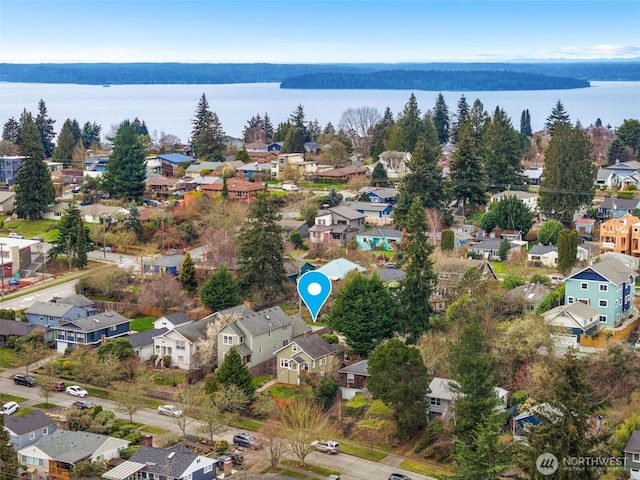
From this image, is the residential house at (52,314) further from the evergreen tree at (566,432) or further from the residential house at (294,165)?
the residential house at (294,165)

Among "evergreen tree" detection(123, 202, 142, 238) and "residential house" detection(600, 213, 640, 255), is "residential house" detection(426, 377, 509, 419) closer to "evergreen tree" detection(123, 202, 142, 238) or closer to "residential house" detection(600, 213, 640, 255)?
"residential house" detection(600, 213, 640, 255)

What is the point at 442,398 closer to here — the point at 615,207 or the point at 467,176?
the point at 615,207

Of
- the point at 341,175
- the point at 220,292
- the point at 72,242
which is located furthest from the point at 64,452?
the point at 341,175

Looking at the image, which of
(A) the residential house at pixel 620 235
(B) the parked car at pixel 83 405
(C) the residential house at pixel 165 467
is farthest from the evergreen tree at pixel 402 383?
(A) the residential house at pixel 620 235

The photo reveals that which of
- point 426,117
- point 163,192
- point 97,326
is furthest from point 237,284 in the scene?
point 426,117

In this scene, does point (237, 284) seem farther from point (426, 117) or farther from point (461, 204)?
point (426, 117)
